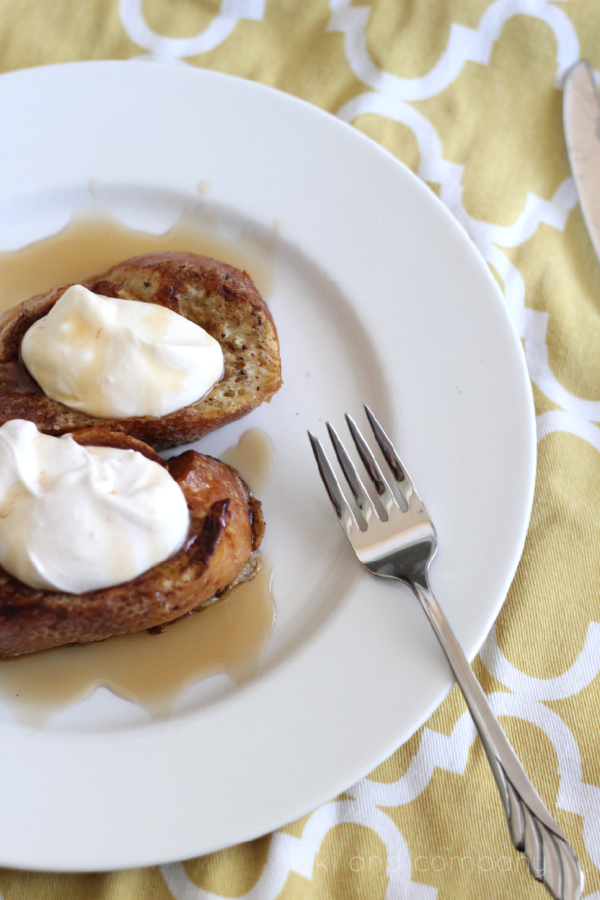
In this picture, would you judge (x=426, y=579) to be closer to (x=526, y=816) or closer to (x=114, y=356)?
(x=526, y=816)

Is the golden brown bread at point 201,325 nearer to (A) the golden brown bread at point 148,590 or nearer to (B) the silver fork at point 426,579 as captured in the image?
(A) the golden brown bread at point 148,590

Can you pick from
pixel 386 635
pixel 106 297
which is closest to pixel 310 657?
pixel 386 635

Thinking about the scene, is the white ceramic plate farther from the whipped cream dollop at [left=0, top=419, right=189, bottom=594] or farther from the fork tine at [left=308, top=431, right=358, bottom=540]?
the whipped cream dollop at [left=0, top=419, right=189, bottom=594]

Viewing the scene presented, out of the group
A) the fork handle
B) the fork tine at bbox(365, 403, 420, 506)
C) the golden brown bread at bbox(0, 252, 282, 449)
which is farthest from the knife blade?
the fork handle

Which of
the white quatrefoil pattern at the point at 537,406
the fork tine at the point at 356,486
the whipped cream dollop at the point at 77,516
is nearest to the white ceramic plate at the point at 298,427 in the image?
the fork tine at the point at 356,486

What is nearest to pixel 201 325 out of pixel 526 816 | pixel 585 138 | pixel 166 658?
pixel 166 658

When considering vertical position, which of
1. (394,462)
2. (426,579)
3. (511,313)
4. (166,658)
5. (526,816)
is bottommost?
(166,658)
